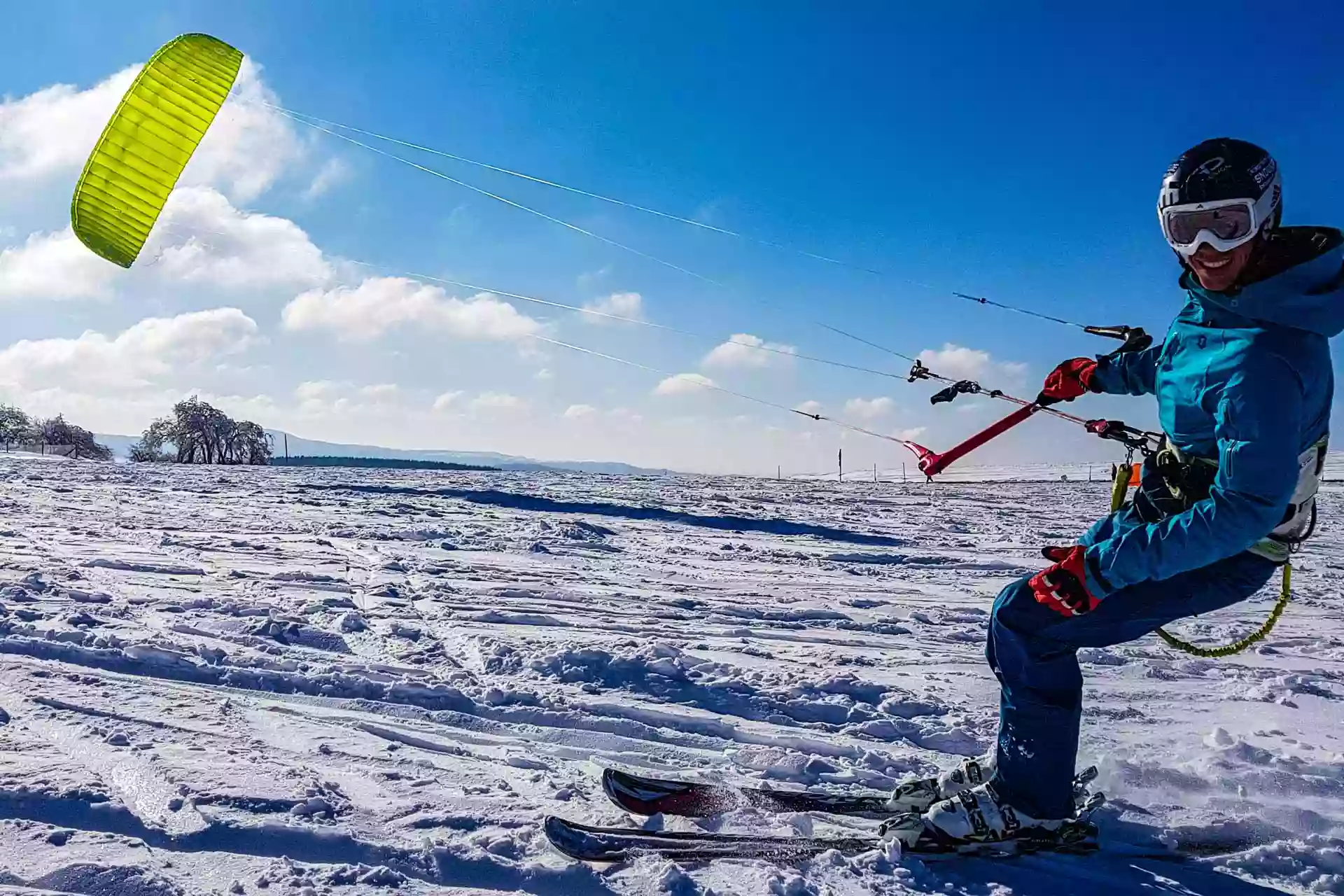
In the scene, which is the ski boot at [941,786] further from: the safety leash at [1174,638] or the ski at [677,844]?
the safety leash at [1174,638]

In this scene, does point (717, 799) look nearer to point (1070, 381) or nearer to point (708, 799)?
point (708, 799)

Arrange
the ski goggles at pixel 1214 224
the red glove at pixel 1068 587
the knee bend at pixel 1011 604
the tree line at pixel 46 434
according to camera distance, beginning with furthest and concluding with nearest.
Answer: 1. the tree line at pixel 46 434
2. the knee bend at pixel 1011 604
3. the red glove at pixel 1068 587
4. the ski goggles at pixel 1214 224

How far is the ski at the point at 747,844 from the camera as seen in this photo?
96.9 inches

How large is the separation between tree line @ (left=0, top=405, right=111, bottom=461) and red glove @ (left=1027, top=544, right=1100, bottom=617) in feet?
291

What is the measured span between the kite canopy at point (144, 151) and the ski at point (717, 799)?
741 cm

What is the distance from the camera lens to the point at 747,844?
256 centimetres

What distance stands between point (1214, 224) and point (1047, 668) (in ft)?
4.64

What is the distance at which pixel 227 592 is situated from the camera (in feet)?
19.5

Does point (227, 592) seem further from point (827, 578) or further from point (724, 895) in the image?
point (827, 578)

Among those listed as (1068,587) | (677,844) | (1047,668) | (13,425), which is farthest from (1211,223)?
(13,425)

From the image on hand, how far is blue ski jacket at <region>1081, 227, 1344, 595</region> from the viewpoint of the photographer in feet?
6.30

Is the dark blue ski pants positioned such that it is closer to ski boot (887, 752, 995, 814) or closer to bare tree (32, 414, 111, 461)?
ski boot (887, 752, 995, 814)

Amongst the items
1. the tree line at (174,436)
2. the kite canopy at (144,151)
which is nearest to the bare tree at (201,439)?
the tree line at (174,436)

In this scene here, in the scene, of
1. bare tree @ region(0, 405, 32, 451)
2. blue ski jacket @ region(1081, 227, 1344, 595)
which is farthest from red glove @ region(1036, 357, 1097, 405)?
bare tree @ region(0, 405, 32, 451)
